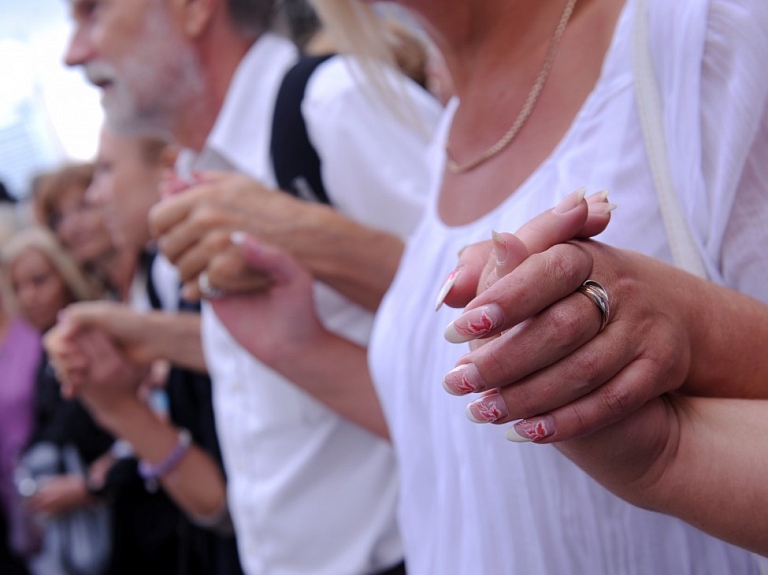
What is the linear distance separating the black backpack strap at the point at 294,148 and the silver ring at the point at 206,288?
0.90ft

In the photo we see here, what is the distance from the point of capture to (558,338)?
19.8 inches

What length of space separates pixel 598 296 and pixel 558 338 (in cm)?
4

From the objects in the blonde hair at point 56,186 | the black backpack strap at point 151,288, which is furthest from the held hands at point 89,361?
the blonde hair at point 56,186

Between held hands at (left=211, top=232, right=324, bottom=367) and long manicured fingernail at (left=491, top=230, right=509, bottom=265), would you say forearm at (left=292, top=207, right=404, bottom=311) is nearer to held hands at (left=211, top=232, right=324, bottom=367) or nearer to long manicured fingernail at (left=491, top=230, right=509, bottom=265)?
held hands at (left=211, top=232, right=324, bottom=367)

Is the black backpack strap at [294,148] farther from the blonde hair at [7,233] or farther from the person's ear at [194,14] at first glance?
the blonde hair at [7,233]

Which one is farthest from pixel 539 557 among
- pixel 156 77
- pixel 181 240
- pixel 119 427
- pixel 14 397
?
pixel 14 397

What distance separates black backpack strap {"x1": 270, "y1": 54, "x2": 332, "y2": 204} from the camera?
148cm

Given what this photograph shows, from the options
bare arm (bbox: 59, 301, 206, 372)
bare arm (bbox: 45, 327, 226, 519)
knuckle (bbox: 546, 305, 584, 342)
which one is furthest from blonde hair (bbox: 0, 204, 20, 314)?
knuckle (bbox: 546, 305, 584, 342)

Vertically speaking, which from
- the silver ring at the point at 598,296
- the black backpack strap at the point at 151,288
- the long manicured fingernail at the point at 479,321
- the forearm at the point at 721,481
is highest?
the silver ring at the point at 598,296

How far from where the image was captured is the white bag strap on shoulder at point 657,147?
2.30 ft

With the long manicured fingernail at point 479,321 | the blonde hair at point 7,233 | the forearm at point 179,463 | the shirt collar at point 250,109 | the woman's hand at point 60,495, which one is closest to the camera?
the long manicured fingernail at point 479,321

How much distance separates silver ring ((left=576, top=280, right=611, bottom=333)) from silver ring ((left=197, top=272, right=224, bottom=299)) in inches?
35.8

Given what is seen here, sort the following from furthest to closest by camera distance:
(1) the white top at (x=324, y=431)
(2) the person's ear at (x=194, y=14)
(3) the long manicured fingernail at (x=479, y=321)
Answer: (2) the person's ear at (x=194, y=14), (1) the white top at (x=324, y=431), (3) the long manicured fingernail at (x=479, y=321)

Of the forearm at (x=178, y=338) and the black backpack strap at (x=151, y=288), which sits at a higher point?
the forearm at (x=178, y=338)
